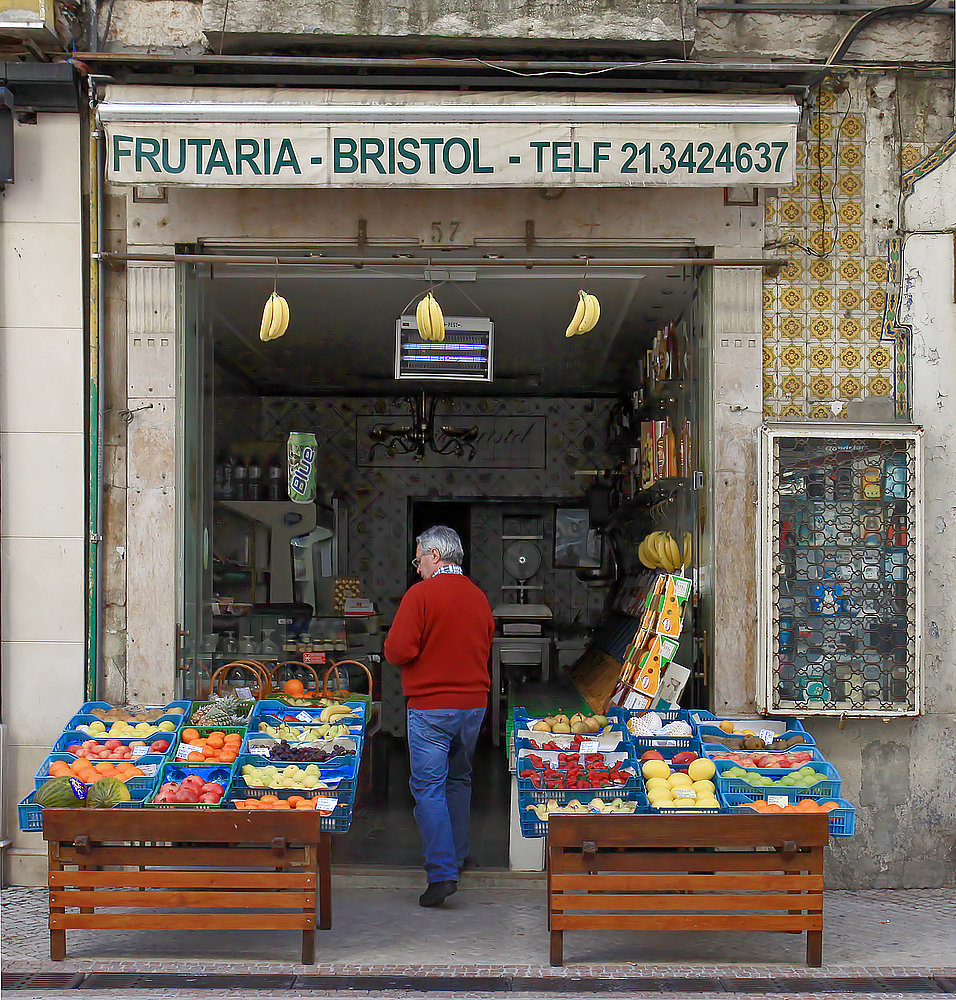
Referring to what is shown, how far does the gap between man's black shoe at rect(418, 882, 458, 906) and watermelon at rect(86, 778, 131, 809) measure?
1.54 m

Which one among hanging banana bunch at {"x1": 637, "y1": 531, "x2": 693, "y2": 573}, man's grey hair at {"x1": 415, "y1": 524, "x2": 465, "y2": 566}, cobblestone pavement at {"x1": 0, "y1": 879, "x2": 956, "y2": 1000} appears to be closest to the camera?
cobblestone pavement at {"x1": 0, "y1": 879, "x2": 956, "y2": 1000}

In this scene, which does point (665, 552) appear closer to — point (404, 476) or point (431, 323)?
point (431, 323)

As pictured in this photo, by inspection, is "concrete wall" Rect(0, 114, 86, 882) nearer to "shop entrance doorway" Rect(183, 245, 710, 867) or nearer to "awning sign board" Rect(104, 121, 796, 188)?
"shop entrance doorway" Rect(183, 245, 710, 867)

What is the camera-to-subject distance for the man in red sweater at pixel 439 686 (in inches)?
212

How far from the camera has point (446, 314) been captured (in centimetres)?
728

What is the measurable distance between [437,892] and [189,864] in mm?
1332

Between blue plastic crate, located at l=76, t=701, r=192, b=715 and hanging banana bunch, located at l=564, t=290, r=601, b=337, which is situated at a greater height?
hanging banana bunch, located at l=564, t=290, r=601, b=337

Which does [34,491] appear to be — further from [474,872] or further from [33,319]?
[474,872]

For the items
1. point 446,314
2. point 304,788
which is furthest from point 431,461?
point 304,788

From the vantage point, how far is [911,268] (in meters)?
5.93

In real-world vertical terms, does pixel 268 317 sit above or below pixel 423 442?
above

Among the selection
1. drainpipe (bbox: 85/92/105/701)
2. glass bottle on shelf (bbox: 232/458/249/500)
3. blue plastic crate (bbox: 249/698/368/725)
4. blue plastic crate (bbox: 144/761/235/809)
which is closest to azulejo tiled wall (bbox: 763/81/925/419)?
blue plastic crate (bbox: 249/698/368/725)

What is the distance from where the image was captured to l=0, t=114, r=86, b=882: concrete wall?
5.88m

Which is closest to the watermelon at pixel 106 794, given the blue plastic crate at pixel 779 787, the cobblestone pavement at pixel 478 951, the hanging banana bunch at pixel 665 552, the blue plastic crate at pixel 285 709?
the cobblestone pavement at pixel 478 951
